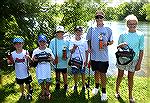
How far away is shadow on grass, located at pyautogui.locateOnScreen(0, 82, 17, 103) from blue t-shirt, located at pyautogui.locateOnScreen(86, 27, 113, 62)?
2.11 meters

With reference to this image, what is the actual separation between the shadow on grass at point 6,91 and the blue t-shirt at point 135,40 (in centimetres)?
285

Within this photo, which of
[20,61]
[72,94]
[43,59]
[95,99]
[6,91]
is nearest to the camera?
[43,59]

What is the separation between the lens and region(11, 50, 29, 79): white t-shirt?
6.69 metres

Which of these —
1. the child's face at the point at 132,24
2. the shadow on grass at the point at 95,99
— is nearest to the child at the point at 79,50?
the shadow on grass at the point at 95,99

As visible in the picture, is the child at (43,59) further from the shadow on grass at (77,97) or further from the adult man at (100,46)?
the adult man at (100,46)

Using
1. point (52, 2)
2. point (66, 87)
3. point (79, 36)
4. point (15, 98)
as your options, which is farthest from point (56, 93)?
point (52, 2)

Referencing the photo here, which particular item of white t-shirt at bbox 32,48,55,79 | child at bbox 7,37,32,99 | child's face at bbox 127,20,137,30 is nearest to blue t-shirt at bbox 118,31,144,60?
child's face at bbox 127,20,137,30

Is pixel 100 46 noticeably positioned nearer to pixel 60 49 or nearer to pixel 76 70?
pixel 76 70

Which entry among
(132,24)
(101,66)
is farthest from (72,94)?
(132,24)

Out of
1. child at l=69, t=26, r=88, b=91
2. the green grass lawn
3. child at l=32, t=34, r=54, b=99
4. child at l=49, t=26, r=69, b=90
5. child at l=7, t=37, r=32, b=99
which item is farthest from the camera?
child at l=49, t=26, r=69, b=90

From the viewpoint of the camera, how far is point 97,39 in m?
6.75

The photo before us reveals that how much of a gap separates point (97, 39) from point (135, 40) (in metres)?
0.80

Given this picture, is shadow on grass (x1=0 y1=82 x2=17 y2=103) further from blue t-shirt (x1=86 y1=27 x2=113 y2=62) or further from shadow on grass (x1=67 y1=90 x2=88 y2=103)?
blue t-shirt (x1=86 y1=27 x2=113 y2=62)

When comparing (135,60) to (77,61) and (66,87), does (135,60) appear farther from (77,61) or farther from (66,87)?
(66,87)
